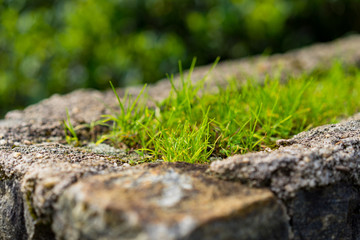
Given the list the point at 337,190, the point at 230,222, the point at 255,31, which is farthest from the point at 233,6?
the point at 230,222

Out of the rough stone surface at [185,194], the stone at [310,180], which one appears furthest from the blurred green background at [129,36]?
the stone at [310,180]

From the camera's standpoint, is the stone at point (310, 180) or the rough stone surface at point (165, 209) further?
the stone at point (310, 180)

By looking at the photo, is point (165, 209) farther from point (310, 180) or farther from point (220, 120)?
point (220, 120)

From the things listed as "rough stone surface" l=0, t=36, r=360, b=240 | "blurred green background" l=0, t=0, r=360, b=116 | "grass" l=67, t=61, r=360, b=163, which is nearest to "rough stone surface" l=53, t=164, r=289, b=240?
"rough stone surface" l=0, t=36, r=360, b=240

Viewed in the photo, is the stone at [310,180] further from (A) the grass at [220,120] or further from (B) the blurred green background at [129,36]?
(B) the blurred green background at [129,36]

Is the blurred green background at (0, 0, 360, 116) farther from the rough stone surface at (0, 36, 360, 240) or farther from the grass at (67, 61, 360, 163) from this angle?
the rough stone surface at (0, 36, 360, 240)
